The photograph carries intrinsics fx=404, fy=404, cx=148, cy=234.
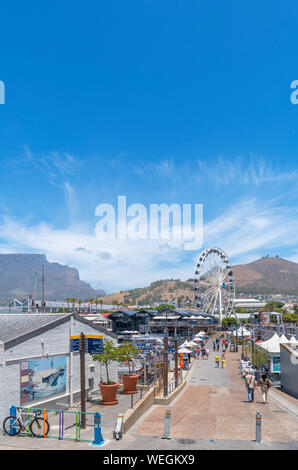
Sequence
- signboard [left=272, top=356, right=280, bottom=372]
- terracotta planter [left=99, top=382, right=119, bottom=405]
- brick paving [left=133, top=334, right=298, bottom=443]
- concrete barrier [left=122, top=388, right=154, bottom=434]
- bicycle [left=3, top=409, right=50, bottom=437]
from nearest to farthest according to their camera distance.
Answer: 1. bicycle [left=3, top=409, right=50, bottom=437]
2. brick paving [left=133, top=334, right=298, bottom=443]
3. concrete barrier [left=122, top=388, right=154, bottom=434]
4. terracotta planter [left=99, top=382, right=119, bottom=405]
5. signboard [left=272, top=356, right=280, bottom=372]

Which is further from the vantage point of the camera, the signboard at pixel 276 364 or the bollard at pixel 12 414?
the signboard at pixel 276 364

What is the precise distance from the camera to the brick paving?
1316 centimetres

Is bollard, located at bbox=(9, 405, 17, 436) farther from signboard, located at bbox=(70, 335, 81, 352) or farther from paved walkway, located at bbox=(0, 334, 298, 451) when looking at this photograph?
signboard, located at bbox=(70, 335, 81, 352)

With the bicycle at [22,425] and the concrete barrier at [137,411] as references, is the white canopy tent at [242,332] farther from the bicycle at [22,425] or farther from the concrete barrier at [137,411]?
the bicycle at [22,425]

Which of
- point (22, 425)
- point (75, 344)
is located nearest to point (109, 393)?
point (75, 344)

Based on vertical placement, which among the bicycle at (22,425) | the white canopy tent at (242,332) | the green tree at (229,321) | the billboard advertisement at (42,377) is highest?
the billboard advertisement at (42,377)

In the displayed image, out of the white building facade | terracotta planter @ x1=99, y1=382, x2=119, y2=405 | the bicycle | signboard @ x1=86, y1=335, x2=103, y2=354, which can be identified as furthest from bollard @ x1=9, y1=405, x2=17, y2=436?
terracotta planter @ x1=99, y1=382, x2=119, y2=405

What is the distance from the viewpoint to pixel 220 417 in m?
15.8

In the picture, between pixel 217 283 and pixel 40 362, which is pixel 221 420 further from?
pixel 217 283

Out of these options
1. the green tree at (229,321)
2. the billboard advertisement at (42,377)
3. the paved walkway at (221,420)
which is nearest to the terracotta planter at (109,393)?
the billboard advertisement at (42,377)

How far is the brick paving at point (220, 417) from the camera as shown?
43.2ft
